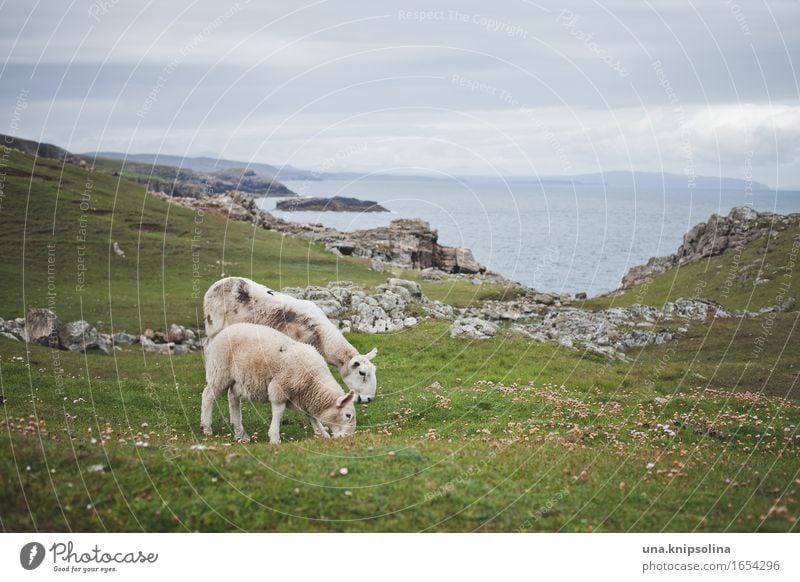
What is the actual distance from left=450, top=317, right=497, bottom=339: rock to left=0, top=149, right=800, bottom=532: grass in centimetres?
72

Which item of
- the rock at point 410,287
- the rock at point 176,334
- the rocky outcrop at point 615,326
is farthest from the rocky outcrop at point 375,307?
the rock at point 176,334

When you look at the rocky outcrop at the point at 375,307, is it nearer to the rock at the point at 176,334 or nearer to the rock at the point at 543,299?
the rock at the point at 176,334

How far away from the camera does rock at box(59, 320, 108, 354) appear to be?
34344mm

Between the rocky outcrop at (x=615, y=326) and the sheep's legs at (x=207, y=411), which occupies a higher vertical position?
the rocky outcrop at (x=615, y=326)

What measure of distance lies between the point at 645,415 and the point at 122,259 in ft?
182

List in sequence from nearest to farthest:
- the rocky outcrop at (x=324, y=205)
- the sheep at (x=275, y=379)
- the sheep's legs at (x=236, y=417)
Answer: the sheep at (x=275, y=379) → the sheep's legs at (x=236, y=417) → the rocky outcrop at (x=324, y=205)

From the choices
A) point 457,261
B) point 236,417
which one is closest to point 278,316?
point 236,417

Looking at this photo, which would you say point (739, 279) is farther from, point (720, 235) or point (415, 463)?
point (415, 463)

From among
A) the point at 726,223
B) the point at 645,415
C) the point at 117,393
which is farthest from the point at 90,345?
the point at 726,223

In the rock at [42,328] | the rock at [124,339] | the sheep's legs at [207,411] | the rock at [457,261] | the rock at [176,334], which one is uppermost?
the rock at [457,261]

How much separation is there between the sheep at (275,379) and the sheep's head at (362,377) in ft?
11.9

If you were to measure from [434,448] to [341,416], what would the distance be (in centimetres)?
328

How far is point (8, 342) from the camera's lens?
31.9 metres

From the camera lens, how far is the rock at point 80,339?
1352 inches
